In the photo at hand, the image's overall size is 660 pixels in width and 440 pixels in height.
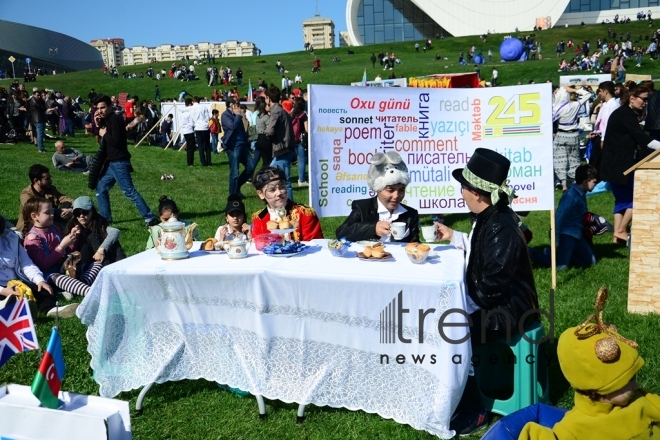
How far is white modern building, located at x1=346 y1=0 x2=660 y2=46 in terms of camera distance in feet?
286

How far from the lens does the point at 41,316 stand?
581 cm

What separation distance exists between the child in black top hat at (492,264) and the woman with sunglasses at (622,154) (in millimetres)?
4743

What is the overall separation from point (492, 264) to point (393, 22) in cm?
9612

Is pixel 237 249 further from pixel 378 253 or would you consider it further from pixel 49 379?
pixel 49 379

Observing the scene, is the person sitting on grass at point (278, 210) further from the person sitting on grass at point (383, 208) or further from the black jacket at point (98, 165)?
the black jacket at point (98, 165)

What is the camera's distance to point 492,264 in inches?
138

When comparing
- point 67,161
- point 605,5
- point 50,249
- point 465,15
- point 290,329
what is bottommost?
point 290,329

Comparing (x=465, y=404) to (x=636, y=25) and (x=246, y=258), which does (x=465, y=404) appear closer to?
(x=246, y=258)

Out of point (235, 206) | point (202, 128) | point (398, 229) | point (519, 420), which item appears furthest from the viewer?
point (202, 128)

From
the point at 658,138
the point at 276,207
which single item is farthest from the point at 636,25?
the point at 276,207

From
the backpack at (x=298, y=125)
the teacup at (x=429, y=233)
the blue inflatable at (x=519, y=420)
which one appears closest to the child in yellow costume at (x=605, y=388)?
the blue inflatable at (x=519, y=420)

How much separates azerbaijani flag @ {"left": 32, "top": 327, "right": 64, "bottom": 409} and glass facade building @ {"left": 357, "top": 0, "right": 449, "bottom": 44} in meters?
95.7

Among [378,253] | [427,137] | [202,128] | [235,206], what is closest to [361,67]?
[202,128]

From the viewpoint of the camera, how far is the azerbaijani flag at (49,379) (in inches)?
109
